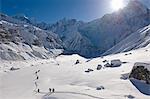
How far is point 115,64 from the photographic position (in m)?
73.9

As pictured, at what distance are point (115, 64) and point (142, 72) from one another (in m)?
20.6

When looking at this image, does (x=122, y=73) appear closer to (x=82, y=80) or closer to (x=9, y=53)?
(x=82, y=80)

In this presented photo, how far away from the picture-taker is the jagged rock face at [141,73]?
171 feet

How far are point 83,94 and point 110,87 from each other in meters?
5.88

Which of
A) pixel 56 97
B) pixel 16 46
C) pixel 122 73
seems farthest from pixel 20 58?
pixel 56 97

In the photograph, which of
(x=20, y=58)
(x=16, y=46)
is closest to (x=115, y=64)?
(x=20, y=58)

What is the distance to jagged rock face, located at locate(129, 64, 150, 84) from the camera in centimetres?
5208

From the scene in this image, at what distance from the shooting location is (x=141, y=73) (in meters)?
53.4

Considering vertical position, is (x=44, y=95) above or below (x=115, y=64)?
below

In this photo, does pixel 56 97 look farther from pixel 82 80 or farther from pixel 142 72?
pixel 142 72

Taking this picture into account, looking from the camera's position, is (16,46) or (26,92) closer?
(26,92)

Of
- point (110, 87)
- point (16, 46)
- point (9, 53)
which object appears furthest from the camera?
point (16, 46)

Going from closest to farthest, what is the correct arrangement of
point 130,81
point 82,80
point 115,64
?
point 130,81
point 82,80
point 115,64

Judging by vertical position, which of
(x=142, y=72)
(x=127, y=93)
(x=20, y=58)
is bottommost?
(x=127, y=93)
